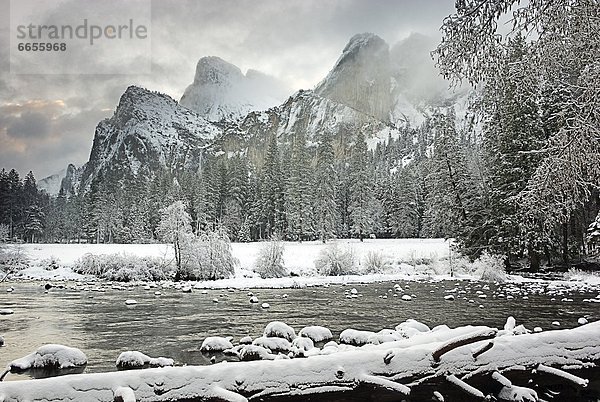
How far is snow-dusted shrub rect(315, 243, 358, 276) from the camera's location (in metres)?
35.2

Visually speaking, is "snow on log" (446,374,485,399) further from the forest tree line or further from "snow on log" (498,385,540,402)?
the forest tree line

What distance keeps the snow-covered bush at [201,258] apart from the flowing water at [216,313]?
287 inches

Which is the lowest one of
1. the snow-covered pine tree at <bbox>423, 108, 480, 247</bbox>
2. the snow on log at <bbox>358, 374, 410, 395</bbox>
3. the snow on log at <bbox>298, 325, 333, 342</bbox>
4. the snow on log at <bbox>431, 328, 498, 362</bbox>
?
the snow on log at <bbox>298, 325, 333, 342</bbox>

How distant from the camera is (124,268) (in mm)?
32188

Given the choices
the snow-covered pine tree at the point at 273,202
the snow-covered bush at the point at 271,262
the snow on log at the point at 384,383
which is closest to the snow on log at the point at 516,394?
the snow on log at the point at 384,383

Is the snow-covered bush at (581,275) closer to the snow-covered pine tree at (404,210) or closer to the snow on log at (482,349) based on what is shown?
the snow on log at (482,349)

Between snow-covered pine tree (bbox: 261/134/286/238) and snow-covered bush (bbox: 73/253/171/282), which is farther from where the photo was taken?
snow-covered pine tree (bbox: 261/134/286/238)

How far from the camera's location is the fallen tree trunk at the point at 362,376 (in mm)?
4226

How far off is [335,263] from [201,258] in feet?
34.0

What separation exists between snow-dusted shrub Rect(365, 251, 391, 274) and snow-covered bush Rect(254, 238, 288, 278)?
6.96m

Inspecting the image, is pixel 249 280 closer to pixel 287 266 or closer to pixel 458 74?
pixel 287 266

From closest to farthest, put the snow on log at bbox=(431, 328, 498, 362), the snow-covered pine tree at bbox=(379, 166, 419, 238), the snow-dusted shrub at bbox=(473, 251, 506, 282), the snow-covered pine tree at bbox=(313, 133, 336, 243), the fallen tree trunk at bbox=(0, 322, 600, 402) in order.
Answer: the fallen tree trunk at bbox=(0, 322, 600, 402) → the snow on log at bbox=(431, 328, 498, 362) → the snow-dusted shrub at bbox=(473, 251, 506, 282) → the snow-covered pine tree at bbox=(313, 133, 336, 243) → the snow-covered pine tree at bbox=(379, 166, 419, 238)

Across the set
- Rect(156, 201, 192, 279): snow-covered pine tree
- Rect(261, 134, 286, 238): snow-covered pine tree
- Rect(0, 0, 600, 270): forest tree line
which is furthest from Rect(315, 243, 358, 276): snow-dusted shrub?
Rect(261, 134, 286, 238): snow-covered pine tree

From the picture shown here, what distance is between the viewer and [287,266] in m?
36.5
